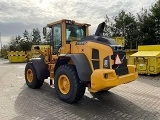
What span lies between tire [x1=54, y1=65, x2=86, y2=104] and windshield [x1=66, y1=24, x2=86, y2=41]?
103cm

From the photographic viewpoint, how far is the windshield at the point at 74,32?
630cm

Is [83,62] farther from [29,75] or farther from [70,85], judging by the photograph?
[29,75]

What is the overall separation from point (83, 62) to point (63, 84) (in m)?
1.02

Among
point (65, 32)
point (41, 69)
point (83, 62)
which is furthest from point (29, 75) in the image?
point (83, 62)

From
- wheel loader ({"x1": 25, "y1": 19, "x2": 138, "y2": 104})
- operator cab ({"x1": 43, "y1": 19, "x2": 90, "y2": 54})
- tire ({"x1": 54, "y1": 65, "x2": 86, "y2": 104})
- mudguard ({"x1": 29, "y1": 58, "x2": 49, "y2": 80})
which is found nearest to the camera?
wheel loader ({"x1": 25, "y1": 19, "x2": 138, "y2": 104})

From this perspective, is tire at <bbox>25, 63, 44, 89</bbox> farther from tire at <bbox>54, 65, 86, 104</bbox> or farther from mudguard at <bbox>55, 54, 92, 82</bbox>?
mudguard at <bbox>55, 54, 92, 82</bbox>

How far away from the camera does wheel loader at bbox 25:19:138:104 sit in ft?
16.3

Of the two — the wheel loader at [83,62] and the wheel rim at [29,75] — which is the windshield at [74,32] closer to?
the wheel loader at [83,62]

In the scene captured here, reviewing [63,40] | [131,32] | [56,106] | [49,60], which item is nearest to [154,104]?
[56,106]

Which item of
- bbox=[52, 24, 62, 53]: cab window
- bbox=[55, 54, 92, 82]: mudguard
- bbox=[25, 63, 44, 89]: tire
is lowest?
bbox=[25, 63, 44, 89]: tire

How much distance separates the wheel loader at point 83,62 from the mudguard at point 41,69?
0.77 feet

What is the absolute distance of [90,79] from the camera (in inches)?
205

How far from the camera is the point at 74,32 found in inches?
256

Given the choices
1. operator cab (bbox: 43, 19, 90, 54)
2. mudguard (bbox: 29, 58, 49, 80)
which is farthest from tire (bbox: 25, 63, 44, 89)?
operator cab (bbox: 43, 19, 90, 54)
